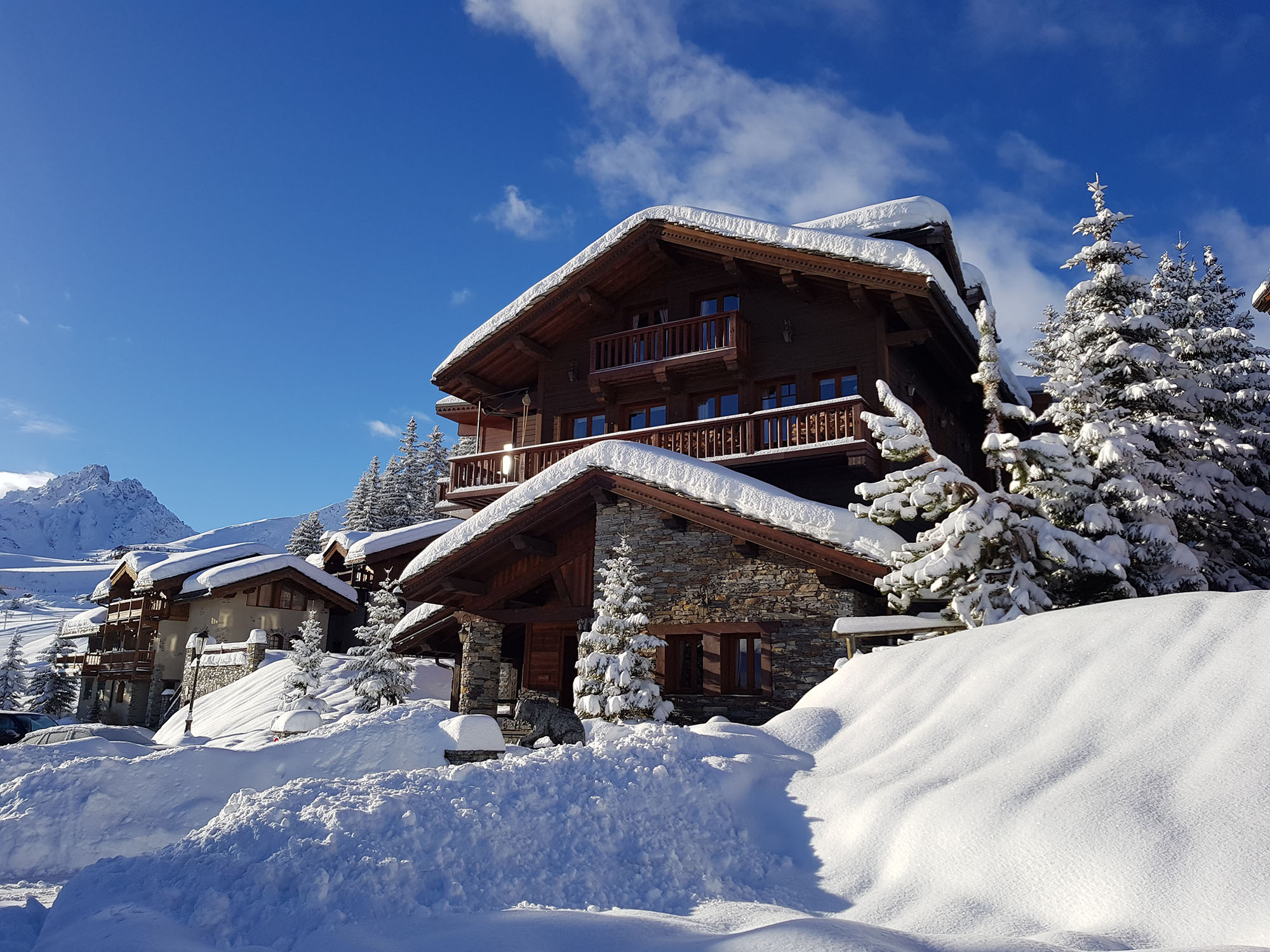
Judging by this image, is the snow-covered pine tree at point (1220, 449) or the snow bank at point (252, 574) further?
the snow bank at point (252, 574)

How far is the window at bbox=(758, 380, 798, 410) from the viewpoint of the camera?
1977 cm

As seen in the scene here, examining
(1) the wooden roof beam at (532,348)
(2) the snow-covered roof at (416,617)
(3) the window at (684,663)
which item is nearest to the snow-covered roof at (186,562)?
(2) the snow-covered roof at (416,617)

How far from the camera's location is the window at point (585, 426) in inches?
877

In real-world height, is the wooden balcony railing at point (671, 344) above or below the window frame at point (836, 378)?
above

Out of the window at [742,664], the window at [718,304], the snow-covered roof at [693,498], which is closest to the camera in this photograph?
the snow-covered roof at [693,498]

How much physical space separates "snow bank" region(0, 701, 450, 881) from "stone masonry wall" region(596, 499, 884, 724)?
5054 mm

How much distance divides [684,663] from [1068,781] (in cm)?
1006

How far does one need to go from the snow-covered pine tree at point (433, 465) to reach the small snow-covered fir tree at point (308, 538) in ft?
22.8

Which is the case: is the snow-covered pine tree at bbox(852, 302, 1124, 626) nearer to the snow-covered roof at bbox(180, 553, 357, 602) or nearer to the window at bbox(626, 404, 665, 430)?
the window at bbox(626, 404, 665, 430)

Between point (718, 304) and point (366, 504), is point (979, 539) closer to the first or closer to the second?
point (718, 304)

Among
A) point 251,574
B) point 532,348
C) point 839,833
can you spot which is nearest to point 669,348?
point 532,348

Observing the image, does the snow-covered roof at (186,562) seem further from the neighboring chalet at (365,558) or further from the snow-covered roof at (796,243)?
the snow-covered roof at (796,243)

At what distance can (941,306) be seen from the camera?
1731 cm

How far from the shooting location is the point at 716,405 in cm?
2067
